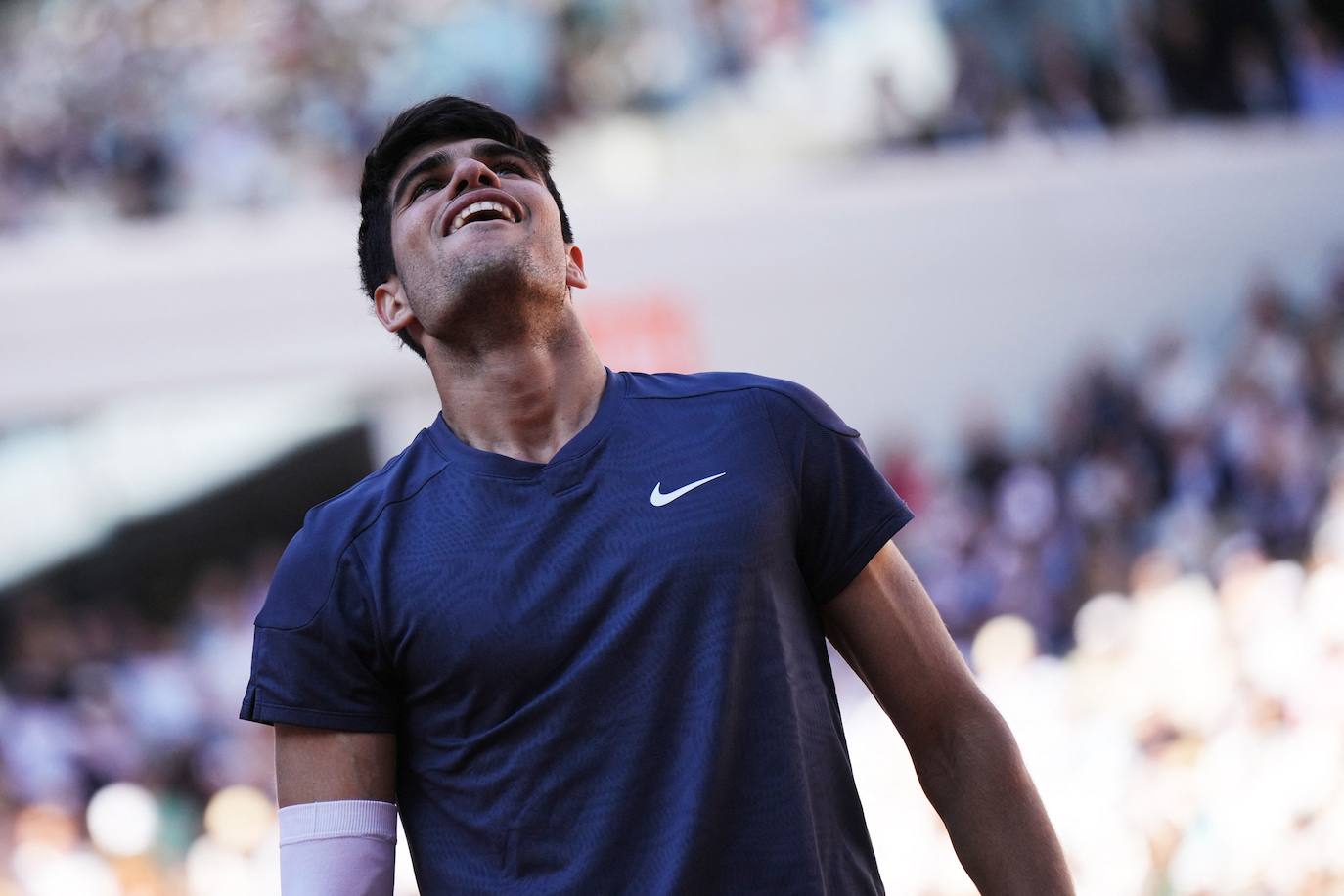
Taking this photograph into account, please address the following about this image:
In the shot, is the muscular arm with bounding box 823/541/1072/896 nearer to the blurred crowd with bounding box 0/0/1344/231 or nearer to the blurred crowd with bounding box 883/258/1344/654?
the blurred crowd with bounding box 883/258/1344/654

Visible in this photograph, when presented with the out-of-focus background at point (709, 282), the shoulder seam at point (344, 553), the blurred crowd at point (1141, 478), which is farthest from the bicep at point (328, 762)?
the blurred crowd at point (1141, 478)

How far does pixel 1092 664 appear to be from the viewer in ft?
21.4

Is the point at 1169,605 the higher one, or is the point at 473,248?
the point at 473,248

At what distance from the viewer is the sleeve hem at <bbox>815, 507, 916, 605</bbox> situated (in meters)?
1.79

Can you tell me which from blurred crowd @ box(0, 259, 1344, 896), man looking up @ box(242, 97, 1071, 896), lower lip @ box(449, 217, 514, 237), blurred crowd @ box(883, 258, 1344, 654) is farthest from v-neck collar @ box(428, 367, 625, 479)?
blurred crowd @ box(883, 258, 1344, 654)

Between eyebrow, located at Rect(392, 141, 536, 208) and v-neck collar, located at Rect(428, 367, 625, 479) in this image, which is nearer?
v-neck collar, located at Rect(428, 367, 625, 479)

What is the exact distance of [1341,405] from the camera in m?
9.78

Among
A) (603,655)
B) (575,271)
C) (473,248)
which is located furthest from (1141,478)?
(603,655)

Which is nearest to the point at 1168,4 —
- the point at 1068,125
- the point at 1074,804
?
the point at 1068,125

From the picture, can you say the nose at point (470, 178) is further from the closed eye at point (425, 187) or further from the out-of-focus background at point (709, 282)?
the out-of-focus background at point (709, 282)

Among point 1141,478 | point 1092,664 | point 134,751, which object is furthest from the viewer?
point 1141,478

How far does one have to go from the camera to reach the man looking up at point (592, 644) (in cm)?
165

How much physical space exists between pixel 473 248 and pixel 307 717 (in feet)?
1.81

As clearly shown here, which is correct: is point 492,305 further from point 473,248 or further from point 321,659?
point 321,659
